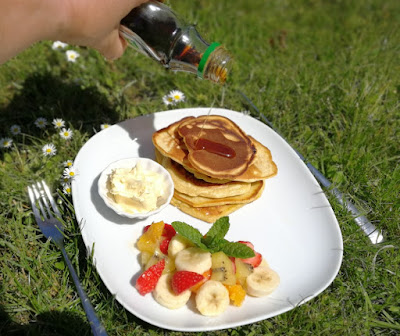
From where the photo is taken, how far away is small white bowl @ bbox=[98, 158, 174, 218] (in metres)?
2.58

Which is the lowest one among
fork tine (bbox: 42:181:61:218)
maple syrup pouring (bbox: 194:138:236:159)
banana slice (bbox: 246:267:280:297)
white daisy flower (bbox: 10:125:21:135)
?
white daisy flower (bbox: 10:125:21:135)

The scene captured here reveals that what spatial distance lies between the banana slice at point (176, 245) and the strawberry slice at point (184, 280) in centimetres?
16

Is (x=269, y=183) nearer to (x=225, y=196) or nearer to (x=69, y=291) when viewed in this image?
(x=225, y=196)

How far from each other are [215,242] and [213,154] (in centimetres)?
68

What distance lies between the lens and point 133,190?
8.48ft

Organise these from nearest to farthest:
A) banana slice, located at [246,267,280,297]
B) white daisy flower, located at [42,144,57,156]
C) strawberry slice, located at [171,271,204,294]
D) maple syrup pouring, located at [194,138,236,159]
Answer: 1. strawberry slice, located at [171,271,204,294]
2. banana slice, located at [246,267,280,297]
3. maple syrup pouring, located at [194,138,236,159]
4. white daisy flower, located at [42,144,57,156]

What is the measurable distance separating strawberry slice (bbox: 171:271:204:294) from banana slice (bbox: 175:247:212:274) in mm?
33

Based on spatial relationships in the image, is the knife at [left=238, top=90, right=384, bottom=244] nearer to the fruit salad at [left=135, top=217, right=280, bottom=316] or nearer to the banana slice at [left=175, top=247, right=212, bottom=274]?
the fruit salad at [left=135, top=217, right=280, bottom=316]

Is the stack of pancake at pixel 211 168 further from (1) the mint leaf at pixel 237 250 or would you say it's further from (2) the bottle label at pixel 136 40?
(2) the bottle label at pixel 136 40

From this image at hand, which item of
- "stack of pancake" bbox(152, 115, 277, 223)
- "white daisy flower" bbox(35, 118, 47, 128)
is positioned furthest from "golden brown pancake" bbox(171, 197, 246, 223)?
"white daisy flower" bbox(35, 118, 47, 128)

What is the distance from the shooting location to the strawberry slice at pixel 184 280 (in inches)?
83.8

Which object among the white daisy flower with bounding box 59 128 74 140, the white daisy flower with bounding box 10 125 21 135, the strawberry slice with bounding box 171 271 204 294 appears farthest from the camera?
the white daisy flower with bounding box 10 125 21 135

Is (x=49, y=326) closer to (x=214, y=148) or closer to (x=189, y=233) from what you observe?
(x=189, y=233)

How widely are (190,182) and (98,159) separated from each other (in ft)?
2.37
